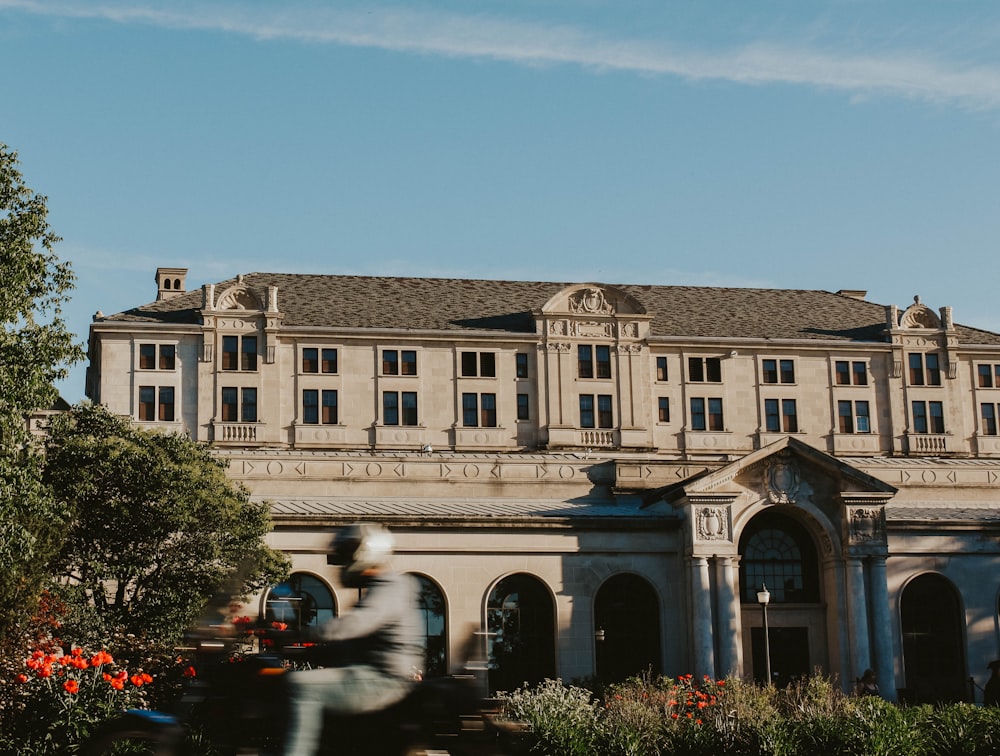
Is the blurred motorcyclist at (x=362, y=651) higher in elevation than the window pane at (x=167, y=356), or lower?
lower

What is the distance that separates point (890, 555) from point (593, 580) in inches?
414

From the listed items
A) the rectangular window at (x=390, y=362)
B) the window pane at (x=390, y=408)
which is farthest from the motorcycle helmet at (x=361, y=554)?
the rectangular window at (x=390, y=362)

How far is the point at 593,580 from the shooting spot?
45.0m

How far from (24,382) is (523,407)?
4972 centimetres

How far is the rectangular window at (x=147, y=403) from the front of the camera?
77.0m

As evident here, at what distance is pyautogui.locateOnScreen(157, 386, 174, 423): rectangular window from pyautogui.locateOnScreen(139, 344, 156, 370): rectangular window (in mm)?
1496

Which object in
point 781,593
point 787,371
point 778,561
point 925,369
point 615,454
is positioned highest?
point 925,369

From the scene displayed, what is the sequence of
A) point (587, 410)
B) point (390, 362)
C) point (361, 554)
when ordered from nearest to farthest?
point (361, 554) → point (390, 362) → point (587, 410)

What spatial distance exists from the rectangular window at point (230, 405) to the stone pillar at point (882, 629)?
43.3 meters

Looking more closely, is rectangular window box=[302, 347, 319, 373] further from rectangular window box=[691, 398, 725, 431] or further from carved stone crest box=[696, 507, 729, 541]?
carved stone crest box=[696, 507, 729, 541]

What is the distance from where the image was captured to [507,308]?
8544cm

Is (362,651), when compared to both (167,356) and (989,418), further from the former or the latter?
(989,418)

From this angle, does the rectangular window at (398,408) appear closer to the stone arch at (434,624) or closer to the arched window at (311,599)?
the stone arch at (434,624)

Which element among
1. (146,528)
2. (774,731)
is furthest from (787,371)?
(774,731)
